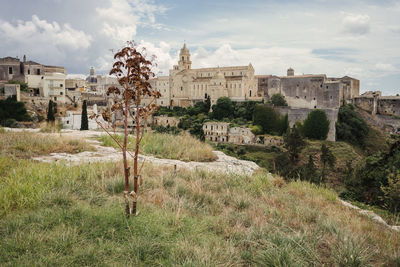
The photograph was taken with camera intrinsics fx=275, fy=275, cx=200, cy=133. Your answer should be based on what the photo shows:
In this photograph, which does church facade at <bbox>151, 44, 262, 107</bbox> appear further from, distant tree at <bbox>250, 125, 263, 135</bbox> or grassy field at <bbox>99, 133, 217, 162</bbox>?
grassy field at <bbox>99, 133, 217, 162</bbox>

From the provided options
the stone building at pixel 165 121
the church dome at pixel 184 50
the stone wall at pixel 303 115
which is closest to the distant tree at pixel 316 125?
the stone wall at pixel 303 115

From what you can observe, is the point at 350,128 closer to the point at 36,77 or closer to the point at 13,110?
the point at 13,110

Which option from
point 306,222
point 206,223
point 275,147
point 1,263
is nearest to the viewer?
point 1,263

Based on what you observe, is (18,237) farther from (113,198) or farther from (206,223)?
(206,223)

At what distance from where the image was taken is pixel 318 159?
2611 centimetres

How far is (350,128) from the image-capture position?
32.3 meters

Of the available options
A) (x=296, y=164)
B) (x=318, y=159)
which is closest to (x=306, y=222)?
(x=296, y=164)

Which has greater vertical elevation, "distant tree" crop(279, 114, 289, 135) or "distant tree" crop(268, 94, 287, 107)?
"distant tree" crop(268, 94, 287, 107)

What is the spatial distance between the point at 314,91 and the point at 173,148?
3484 cm

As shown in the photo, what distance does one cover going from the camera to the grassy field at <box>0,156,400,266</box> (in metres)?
2.09

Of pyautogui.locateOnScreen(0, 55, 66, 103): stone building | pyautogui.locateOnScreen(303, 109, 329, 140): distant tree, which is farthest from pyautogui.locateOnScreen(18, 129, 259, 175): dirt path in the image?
pyautogui.locateOnScreen(0, 55, 66, 103): stone building

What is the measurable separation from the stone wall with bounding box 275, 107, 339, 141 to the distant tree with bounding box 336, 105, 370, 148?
3.52 feet

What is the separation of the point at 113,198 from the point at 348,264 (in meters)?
2.39

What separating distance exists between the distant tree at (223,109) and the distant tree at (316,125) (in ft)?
39.5
